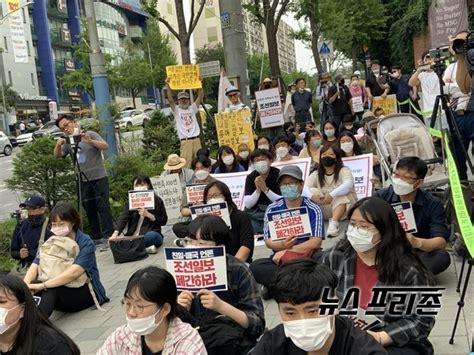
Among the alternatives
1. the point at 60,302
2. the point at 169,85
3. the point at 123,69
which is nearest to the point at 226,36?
the point at 169,85

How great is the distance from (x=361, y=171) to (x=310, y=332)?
5.73 metres

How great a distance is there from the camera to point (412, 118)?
7.62 metres

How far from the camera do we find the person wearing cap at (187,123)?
1132 cm

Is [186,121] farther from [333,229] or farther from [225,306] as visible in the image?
[225,306]

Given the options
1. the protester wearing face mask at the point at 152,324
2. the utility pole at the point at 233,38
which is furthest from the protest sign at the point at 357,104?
the protester wearing face mask at the point at 152,324

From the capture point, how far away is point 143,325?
116 inches

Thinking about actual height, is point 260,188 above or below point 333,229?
above

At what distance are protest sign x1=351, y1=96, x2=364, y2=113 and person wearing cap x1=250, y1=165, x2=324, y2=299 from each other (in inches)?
352

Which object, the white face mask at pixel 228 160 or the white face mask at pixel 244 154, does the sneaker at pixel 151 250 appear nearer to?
the white face mask at pixel 228 160

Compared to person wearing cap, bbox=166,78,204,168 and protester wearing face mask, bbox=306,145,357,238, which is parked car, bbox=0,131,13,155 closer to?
person wearing cap, bbox=166,78,204,168

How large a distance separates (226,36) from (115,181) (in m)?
3.67

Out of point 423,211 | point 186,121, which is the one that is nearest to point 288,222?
point 423,211

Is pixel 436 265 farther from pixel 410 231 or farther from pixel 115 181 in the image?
pixel 115 181

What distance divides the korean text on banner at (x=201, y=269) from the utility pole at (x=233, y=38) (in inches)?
348
